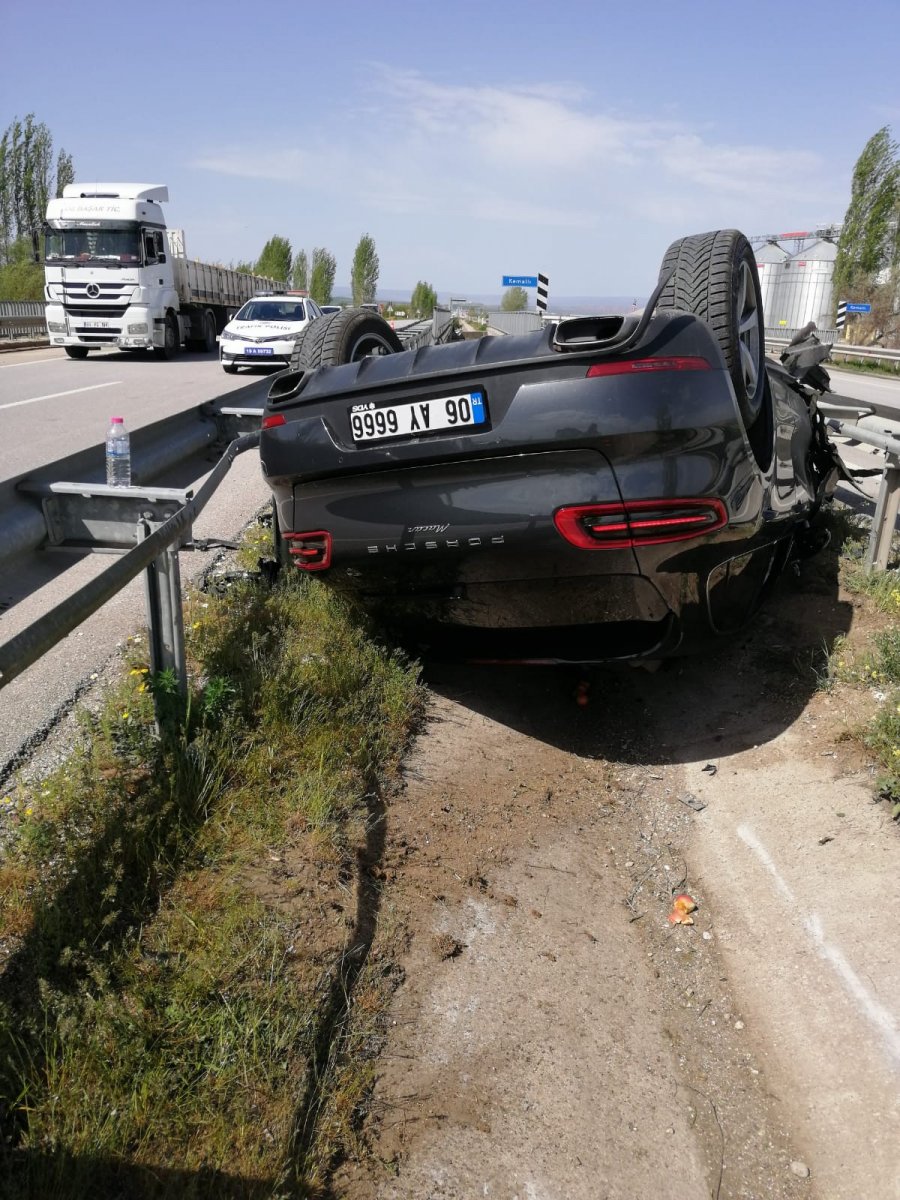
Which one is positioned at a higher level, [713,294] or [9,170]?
[9,170]

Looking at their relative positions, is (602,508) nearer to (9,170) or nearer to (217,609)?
(217,609)

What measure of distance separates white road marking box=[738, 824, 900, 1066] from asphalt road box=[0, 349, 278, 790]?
250 cm

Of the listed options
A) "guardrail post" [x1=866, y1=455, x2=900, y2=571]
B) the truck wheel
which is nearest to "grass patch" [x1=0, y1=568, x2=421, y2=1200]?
"guardrail post" [x1=866, y1=455, x2=900, y2=571]

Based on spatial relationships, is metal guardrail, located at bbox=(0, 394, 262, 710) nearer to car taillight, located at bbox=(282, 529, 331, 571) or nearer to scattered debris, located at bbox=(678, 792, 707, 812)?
car taillight, located at bbox=(282, 529, 331, 571)

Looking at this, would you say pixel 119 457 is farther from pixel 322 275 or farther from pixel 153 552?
pixel 322 275

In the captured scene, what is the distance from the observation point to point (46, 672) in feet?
12.9

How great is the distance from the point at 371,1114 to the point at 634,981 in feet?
3.09

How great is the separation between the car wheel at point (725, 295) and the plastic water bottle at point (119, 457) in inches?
79.9

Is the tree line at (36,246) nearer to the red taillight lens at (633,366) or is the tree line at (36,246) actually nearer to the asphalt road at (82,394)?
the asphalt road at (82,394)

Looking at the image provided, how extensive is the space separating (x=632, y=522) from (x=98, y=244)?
20641 mm

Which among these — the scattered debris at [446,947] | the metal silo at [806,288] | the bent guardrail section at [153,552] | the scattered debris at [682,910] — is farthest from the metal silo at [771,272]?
the scattered debris at [446,947]

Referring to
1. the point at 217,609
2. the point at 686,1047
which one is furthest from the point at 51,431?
the point at 686,1047

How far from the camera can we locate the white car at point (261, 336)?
61.0ft

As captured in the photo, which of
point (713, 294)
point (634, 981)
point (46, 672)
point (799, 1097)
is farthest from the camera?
point (46, 672)
